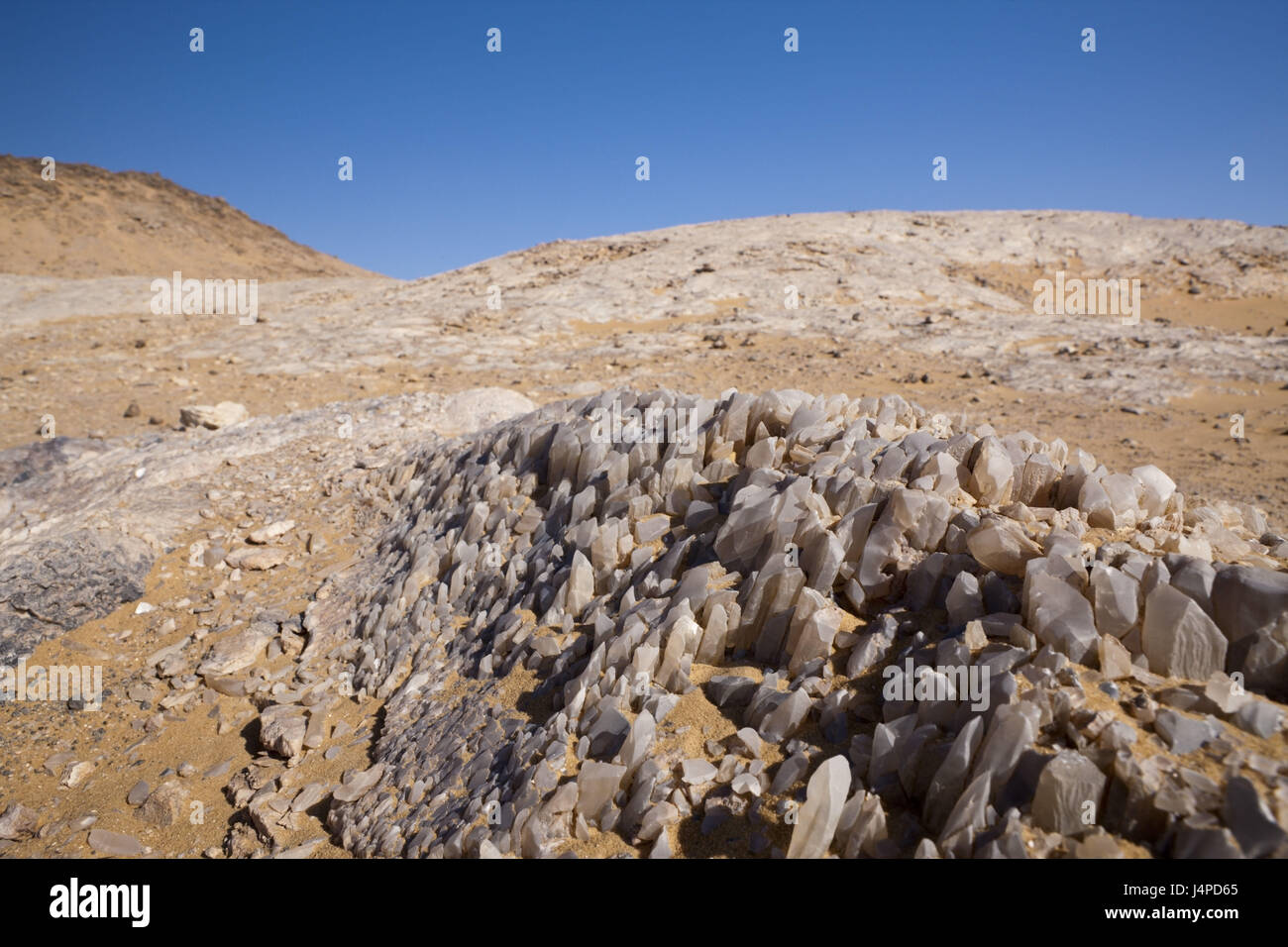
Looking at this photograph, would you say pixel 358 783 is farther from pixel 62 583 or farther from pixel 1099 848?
pixel 62 583

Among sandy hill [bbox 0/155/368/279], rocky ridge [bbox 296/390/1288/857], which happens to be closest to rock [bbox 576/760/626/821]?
rocky ridge [bbox 296/390/1288/857]

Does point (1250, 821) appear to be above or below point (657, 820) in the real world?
above

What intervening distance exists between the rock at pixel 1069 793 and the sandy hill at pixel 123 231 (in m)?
50.4

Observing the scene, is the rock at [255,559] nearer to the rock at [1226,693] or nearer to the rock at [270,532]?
the rock at [270,532]

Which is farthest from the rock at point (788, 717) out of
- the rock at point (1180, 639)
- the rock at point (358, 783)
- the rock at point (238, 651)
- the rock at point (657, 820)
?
the rock at point (238, 651)

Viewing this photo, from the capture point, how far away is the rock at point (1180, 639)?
2.53 meters

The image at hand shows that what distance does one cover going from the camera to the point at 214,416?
36.8ft

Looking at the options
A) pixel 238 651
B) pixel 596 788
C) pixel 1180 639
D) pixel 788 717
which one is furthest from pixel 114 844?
pixel 1180 639

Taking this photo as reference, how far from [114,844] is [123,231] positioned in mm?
57043
